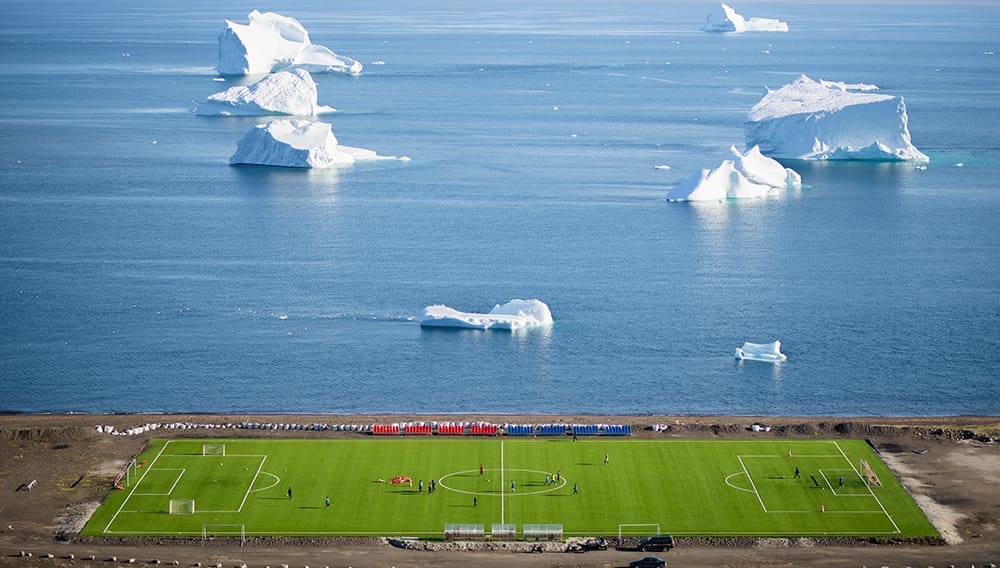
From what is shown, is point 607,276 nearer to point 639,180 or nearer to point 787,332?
point 787,332

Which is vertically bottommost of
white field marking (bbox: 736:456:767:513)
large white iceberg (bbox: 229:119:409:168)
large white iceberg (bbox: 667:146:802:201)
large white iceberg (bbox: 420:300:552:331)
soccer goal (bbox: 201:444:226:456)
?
white field marking (bbox: 736:456:767:513)

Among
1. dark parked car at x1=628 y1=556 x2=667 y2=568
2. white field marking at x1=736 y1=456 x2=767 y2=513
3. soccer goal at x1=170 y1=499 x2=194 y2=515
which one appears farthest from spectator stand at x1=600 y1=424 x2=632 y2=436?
soccer goal at x1=170 y1=499 x2=194 y2=515

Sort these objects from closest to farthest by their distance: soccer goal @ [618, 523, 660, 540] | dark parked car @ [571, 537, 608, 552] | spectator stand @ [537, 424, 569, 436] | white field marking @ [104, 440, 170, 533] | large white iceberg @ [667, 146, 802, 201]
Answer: dark parked car @ [571, 537, 608, 552] → soccer goal @ [618, 523, 660, 540] → white field marking @ [104, 440, 170, 533] → spectator stand @ [537, 424, 569, 436] → large white iceberg @ [667, 146, 802, 201]

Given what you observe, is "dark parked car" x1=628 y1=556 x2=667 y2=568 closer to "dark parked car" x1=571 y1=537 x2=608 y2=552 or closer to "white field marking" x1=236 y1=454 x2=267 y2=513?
"dark parked car" x1=571 y1=537 x2=608 y2=552

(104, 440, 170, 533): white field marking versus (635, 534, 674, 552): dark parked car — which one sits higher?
(104, 440, 170, 533): white field marking

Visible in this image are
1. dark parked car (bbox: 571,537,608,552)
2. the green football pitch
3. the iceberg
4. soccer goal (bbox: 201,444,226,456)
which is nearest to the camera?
dark parked car (bbox: 571,537,608,552)

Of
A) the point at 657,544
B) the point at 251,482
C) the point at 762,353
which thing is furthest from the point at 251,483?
the point at 762,353

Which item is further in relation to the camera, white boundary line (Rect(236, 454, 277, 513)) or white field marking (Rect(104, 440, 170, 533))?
white boundary line (Rect(236, 454, 277, 513))
